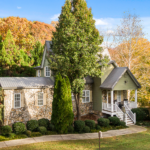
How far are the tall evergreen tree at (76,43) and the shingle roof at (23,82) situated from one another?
7.43 ft

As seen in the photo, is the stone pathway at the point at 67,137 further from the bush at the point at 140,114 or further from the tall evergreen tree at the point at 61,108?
the bush at the point at 140,114

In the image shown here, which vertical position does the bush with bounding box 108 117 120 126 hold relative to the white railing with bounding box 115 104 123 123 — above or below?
below

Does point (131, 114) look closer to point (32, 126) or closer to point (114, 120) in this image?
point (114, 120)

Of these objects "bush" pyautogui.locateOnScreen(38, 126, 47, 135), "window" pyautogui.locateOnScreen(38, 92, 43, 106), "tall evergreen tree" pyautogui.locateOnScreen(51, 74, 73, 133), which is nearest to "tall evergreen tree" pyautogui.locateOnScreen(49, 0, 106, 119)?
"tall evergreen tree" pyautogui.locateOnScreen(51, 74, 73, 133)

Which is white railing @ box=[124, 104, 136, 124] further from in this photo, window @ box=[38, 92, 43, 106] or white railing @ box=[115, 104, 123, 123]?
window @ box=[38, 92, 43, 106]

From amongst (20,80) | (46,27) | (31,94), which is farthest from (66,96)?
(46,27)

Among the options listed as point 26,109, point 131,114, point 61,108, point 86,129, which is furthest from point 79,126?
point 131,114

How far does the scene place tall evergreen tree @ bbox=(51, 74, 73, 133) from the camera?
13.8m

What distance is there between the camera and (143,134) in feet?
46.2

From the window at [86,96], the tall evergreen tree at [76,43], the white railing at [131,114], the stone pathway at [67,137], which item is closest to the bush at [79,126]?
the stone pathway at [67,137]

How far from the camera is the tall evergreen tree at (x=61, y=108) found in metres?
13.8

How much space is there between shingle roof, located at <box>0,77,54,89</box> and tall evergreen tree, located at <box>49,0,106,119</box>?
2266mm

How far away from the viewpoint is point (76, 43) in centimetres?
1492

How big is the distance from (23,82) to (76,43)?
6.30m
